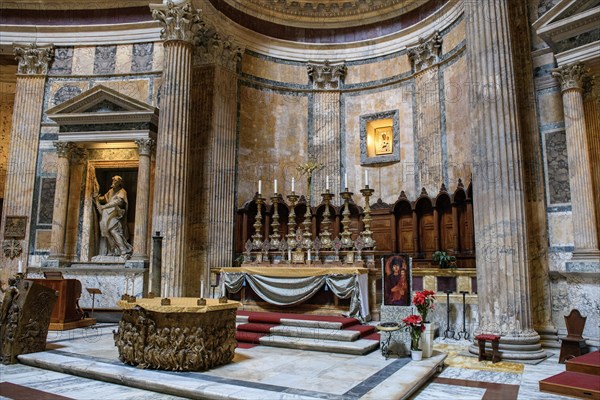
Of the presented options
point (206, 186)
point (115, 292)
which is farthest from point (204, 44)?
point (115, 292)

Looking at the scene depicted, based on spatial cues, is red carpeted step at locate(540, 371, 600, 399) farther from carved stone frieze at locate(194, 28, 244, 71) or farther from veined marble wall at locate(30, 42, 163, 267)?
veined marble wall at locate(30, 42, 163, 267)

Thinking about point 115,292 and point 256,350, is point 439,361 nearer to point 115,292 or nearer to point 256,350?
point 256,350

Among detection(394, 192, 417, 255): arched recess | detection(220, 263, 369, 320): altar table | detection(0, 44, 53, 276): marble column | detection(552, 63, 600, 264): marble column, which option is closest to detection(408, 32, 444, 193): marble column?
detection(394, 192, 417, 255): arched recess

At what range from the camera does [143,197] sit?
12.2 m

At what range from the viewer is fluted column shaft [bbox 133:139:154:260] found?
1212 centimetres

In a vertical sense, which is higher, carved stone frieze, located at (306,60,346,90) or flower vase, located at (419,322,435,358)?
carved stone frieze, located at (306,60,346,90)

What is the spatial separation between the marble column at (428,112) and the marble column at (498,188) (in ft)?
15.2

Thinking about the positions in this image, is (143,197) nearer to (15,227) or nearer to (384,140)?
(15,227)

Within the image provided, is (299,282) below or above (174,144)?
below

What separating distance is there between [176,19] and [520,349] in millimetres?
10611

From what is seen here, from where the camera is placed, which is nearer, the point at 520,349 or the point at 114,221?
the point at 520,349

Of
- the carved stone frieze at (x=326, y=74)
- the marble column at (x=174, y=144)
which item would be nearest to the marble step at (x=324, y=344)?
the marble column at (x=174, y=144)

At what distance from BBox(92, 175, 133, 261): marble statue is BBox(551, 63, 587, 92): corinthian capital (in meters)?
10.8

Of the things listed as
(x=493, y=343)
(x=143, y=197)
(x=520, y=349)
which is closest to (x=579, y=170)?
(x=520, y=349)
